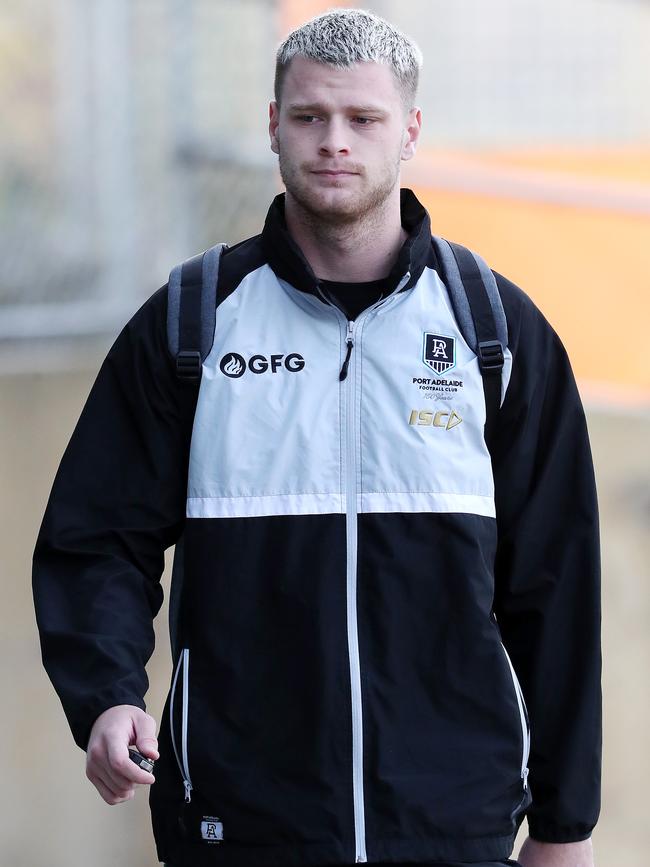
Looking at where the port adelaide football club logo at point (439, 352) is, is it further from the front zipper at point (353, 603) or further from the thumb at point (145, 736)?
the thumb at point (145, 736)

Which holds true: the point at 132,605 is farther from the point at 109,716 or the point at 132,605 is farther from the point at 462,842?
the point at 462,842

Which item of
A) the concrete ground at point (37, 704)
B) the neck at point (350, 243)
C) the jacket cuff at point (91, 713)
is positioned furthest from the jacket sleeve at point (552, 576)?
the concrete ground at point (37, 704)

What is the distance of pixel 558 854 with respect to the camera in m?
2.75

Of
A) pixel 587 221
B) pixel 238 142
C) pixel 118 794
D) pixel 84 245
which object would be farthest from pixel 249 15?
pixel 118 794

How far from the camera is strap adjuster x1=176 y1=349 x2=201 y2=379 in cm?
257

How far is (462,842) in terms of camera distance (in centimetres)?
249

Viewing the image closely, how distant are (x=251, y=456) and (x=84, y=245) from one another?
256 centimetres

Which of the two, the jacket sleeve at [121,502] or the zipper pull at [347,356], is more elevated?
the zipper pull at [347,356]

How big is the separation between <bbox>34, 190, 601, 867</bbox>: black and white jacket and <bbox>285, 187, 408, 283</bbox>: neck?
0.06 metres

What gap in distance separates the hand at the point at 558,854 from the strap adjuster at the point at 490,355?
2.91ft

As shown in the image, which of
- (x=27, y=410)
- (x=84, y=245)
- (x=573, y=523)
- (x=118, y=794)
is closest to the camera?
(x=118, y=794)

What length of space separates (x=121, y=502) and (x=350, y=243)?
61 cm

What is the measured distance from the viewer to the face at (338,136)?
2.58 meters

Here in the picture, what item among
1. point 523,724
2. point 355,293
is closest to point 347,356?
point 355,293
